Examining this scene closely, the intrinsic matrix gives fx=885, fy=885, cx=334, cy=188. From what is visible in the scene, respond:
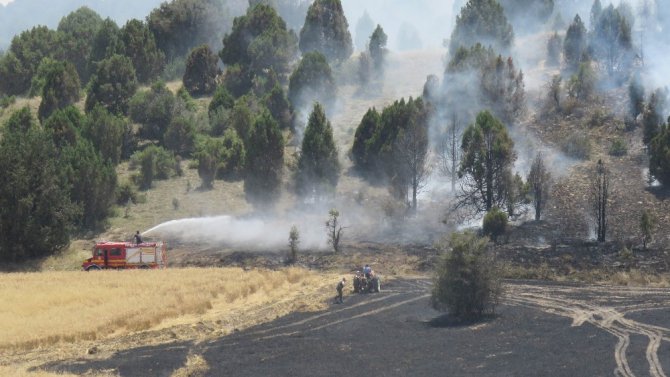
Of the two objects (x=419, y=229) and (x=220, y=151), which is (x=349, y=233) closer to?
(x=419, y=229)

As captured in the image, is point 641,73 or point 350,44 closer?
point 641,73

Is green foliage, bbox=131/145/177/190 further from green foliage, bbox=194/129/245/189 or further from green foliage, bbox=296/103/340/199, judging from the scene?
green foliage, bbox=296/103/340/199

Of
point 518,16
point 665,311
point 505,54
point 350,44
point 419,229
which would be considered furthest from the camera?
point 518,16

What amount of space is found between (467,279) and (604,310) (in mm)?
6935

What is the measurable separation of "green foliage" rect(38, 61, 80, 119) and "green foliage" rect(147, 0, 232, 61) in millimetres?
23589

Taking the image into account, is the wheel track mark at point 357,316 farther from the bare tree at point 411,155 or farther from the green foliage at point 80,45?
the green foliage at point 80,45

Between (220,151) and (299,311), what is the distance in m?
43.4

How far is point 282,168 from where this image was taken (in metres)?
80.6

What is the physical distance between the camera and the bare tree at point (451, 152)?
77.6 metres

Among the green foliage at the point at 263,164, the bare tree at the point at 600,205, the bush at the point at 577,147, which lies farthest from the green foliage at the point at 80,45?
the bare tree at the point at 600,205

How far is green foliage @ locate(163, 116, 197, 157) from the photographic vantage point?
295 ft

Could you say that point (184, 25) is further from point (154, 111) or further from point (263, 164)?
point (263, 164)

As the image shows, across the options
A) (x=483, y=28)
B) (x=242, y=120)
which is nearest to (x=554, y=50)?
(x=483, y=28)

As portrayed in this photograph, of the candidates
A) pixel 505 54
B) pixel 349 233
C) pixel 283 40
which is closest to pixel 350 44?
pixel 283 40
